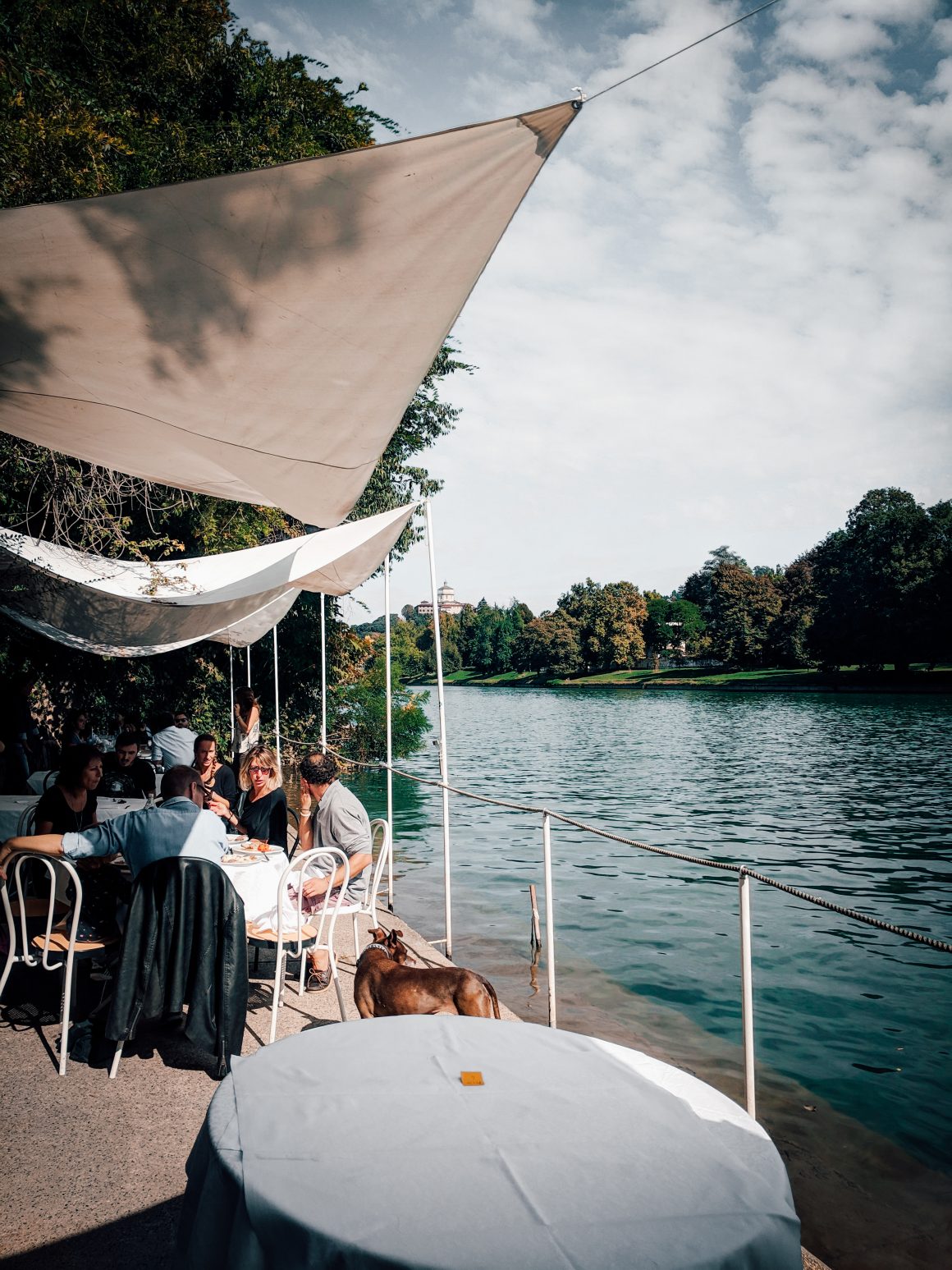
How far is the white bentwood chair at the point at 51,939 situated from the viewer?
3352 millimetres

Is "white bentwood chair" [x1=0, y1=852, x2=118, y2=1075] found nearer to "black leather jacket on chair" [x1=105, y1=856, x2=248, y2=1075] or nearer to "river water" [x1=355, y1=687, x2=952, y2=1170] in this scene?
"black leather jacket on chair" [x1=105, y1=856, x2=248, y2=1075]

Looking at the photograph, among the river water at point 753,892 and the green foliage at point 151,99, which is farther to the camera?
the green foliage at point 151,99

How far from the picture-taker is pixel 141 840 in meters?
3.38

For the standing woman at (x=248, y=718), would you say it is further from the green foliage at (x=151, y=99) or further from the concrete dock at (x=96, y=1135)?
the green foliage at (x=151, y=99)

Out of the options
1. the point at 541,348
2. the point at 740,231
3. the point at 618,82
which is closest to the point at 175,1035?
the point at 618,82

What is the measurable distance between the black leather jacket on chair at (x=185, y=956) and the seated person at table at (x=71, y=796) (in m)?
1.25

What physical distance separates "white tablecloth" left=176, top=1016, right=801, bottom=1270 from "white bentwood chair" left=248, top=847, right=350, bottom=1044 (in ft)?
6.84

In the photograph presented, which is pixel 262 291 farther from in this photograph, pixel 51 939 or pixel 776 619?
pixel 776 619

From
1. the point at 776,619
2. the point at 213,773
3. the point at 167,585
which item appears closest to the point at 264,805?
the point at 213,773

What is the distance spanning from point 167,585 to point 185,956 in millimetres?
4937

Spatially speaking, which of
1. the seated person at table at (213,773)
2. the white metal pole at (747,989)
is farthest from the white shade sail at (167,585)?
the white metal pole at (747,989)

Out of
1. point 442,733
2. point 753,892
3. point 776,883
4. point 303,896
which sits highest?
point 442,733

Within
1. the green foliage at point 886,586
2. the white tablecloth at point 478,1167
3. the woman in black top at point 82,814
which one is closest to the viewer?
the white tablecloth at point 478,1167

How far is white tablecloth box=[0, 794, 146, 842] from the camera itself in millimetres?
5594
